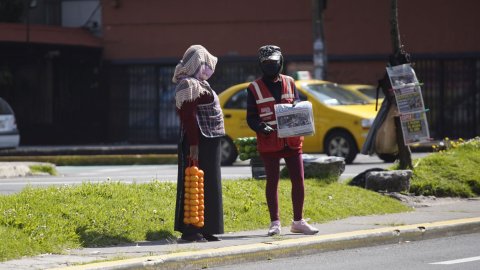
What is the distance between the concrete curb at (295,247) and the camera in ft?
18.2

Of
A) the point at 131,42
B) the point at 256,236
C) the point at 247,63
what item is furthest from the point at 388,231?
the point at 131,42

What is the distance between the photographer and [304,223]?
687cm

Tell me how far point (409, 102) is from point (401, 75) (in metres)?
0.36

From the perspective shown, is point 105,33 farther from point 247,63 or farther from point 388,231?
point 388,231

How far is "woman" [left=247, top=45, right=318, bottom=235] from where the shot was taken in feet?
22.1

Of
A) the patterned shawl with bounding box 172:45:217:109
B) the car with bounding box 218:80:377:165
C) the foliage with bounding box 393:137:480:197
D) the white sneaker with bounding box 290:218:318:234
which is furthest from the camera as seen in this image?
the car with bounding box 218:80:377:165

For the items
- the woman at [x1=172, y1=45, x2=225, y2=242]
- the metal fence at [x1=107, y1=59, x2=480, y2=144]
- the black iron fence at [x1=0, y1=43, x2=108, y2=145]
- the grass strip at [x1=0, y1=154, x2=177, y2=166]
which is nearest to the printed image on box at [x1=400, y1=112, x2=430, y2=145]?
the woman at [x1=172, y1=45, x2=225, y2=242]

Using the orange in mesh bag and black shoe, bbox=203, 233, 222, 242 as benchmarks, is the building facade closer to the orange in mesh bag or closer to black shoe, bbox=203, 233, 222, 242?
the orange in mesh bag

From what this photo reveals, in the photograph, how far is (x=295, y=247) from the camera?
6.32 m

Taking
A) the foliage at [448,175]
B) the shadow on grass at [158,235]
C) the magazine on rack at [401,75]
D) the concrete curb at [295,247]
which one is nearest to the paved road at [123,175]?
the foliage at [448,175]

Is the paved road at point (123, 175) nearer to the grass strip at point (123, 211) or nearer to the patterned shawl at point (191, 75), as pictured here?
the grass strip at point (123, 211)

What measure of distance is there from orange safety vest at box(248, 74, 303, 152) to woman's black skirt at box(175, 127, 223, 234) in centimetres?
50

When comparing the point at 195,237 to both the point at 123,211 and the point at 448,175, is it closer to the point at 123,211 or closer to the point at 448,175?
the point at 123,211

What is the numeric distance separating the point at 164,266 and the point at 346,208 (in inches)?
125
